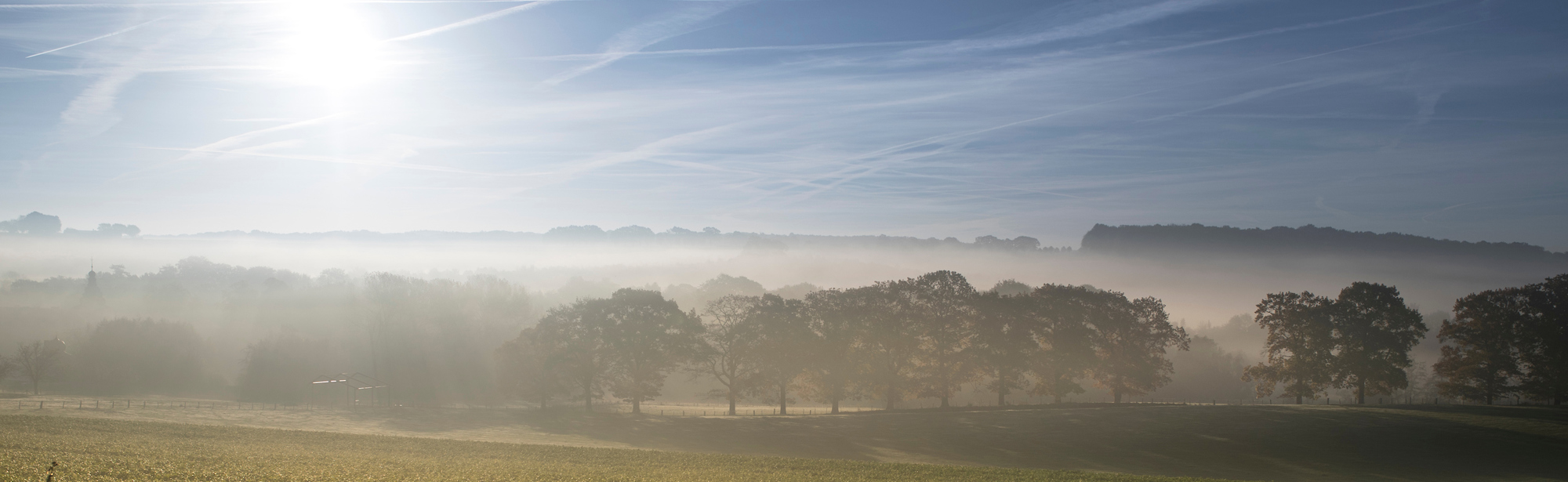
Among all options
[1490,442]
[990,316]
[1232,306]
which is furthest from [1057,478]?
[1232,306]

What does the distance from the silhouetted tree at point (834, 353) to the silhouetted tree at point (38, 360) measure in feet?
279

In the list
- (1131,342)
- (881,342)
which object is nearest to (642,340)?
(881,342)

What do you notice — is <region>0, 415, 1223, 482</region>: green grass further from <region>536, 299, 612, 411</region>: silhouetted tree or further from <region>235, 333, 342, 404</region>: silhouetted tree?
<region>235, 333, 342, 404</region>: silhouetted tree

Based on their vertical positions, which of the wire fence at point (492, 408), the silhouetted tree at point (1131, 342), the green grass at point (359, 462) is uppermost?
the silhouetted tree at point (1131, 342)

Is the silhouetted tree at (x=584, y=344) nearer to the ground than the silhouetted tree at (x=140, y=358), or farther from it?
farther from it

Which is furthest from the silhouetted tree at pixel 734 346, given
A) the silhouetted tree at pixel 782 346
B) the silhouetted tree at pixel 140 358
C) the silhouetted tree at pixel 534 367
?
the silhouetted tree at pixel 140 358

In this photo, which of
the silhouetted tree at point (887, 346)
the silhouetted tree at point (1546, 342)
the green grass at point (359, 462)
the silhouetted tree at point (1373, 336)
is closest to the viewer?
the green grass at point (359, 462)

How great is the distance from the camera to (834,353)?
70.1m

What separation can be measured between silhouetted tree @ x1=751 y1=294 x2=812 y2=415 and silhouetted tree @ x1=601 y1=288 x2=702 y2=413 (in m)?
6.63

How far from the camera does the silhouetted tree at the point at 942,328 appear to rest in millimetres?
68562

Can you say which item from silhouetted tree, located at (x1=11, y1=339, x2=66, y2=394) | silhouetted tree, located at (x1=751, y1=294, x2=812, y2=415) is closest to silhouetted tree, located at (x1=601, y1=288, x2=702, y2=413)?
silhouetted tree, located at (x1=751, y1=294, x2=812, y2=415)

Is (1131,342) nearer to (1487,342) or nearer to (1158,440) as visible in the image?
(1158,440)

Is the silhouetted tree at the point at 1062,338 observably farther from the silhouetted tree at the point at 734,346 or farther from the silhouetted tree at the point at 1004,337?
the silhouetted tree at the point at 734,346

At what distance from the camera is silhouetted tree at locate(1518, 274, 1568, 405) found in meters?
58.7
